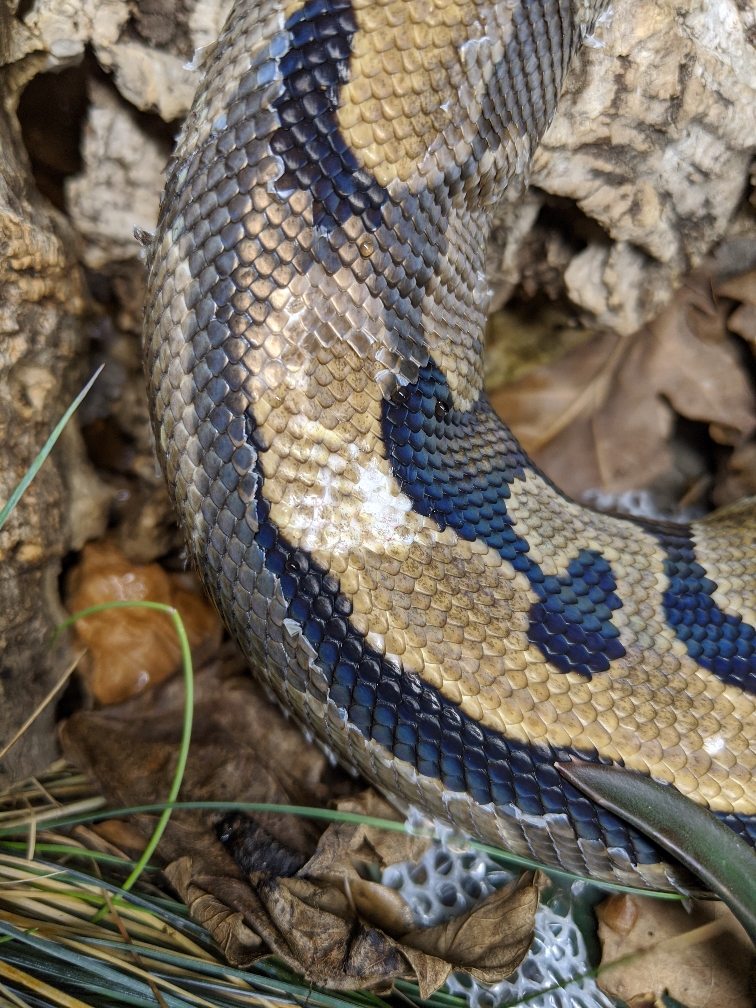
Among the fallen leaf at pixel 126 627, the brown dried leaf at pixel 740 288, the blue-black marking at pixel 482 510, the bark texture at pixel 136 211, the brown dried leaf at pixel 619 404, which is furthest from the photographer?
the brown dried leaf at pixel 619 404

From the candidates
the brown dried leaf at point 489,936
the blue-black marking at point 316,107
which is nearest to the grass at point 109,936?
the brown dried leaf at point 489,936

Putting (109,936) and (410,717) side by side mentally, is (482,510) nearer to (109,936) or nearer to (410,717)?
(410,717)

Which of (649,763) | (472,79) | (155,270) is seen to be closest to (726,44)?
(472,79)

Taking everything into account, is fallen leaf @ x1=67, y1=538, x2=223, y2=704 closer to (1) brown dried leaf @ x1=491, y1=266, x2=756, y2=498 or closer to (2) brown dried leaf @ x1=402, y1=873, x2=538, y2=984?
(2) brown dried leaf @ x1=402, y1=873, x2=538, y2=984

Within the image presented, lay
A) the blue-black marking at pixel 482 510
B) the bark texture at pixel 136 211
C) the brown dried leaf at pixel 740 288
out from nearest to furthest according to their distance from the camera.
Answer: the blue-black marking at pixel 482 510 < the bark texture at pixel 136 211 < the brown dried leaf at pixel 740 288

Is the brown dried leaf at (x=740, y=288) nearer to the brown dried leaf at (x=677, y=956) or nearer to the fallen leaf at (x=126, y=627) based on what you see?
the brown dried leaf at (x=677, y=956)
